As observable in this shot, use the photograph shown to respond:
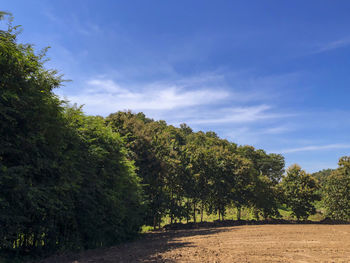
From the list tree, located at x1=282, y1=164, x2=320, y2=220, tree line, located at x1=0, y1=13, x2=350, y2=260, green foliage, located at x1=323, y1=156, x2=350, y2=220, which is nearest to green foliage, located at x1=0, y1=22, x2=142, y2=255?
tree line, located at x1=0, y1=13, x2=350, y2=260

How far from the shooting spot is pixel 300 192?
27.5 meters

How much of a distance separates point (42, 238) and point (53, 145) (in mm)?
3801

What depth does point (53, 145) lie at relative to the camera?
9.28 meters

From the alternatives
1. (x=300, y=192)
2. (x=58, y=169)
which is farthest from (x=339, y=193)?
(x=58, y=169)

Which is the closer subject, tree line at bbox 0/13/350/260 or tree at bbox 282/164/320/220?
tree line at bbox 0/13/350/260

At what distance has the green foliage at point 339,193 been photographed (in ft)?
90.8

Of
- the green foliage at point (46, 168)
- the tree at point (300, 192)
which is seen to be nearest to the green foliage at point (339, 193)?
the tree at point (300, 192)

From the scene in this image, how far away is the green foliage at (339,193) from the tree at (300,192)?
2.31 meters

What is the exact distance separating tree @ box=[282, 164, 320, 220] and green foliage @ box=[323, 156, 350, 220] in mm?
2309

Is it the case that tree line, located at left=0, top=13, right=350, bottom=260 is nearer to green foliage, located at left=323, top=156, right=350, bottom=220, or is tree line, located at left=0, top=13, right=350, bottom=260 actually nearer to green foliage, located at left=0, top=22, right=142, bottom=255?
green foliage, located at left=0, top=22, right=142, bottom=255

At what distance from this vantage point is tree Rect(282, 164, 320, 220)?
90.1 feet

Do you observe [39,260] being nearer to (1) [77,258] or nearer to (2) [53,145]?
(1) [77,258]

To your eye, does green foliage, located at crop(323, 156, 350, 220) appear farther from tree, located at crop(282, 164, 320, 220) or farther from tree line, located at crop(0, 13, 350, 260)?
tree line, located at crop(0, 13, 350, 260)

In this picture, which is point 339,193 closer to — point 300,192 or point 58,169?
point 300,192
